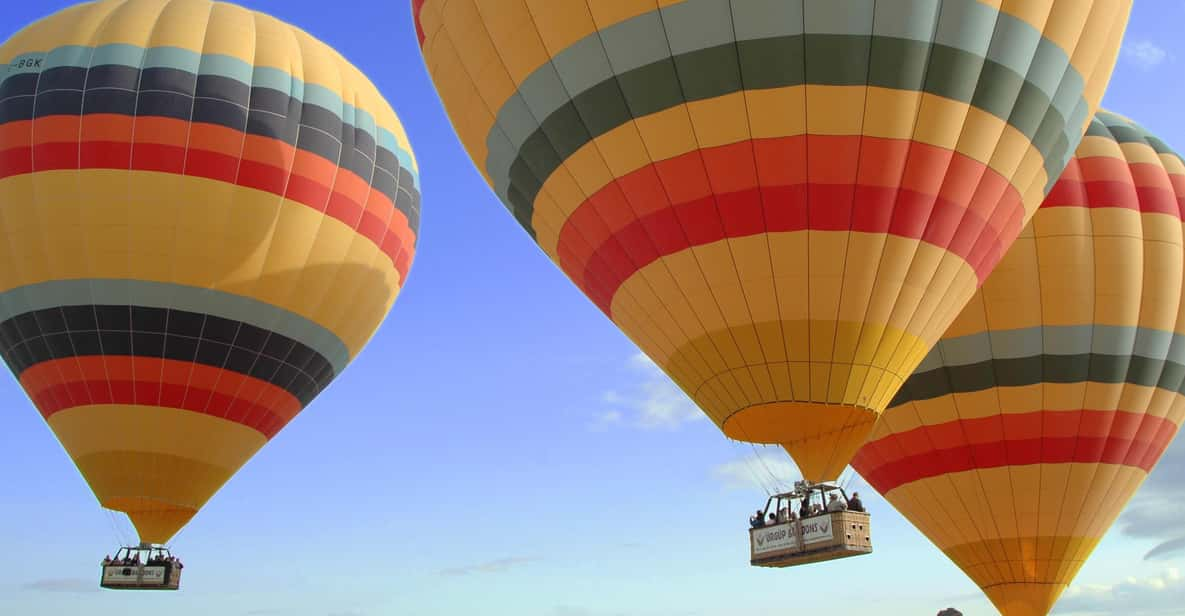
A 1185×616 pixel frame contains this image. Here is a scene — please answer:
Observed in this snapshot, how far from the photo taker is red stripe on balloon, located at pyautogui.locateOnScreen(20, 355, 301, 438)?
15.8m

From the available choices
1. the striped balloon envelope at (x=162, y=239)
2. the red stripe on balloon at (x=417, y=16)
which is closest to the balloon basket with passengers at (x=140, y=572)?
the striped balloon envelope at (x=162, y=239)

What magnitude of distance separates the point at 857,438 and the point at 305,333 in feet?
31.4

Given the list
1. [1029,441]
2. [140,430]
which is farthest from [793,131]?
[140,430]

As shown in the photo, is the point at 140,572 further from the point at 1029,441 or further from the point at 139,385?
the point at 1029,441

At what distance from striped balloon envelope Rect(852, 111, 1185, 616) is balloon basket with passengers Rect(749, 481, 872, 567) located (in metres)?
4.88

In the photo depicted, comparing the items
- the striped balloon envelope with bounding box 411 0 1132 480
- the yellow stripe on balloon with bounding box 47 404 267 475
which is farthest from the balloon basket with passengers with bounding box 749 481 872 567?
the yellow stripe on balloon with bounding box 47 404 267 475

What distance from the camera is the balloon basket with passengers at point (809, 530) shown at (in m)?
10.2

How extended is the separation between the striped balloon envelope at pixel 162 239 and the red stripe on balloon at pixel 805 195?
7215 mm

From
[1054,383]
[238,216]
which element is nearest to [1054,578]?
[1054,383]

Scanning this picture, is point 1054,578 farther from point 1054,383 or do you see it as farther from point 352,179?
point 352,179

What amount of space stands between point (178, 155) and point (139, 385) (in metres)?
3.42

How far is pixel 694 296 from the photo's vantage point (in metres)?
10.8

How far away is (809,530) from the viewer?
34.4 ft

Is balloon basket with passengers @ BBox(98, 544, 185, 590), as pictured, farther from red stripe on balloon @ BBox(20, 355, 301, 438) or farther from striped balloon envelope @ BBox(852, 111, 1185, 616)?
striped balloon envelope @ BBox(852, 111, 1185, 616)
